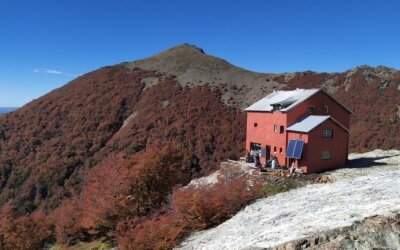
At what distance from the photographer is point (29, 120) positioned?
10100cm

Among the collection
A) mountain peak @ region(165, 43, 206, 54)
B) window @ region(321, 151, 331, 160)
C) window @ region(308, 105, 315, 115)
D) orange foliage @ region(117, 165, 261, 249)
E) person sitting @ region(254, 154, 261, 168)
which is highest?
mountain peak @ region(165, 43, 206, 54)

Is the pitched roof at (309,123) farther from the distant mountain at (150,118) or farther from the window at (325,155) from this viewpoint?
the distant mountain at (150,118)

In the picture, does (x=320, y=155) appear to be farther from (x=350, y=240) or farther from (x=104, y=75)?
(x=104, y=75)

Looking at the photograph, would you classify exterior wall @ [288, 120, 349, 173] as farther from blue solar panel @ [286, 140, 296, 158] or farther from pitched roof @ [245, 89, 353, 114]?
pitched roof @ [245, 89, 353, 114]

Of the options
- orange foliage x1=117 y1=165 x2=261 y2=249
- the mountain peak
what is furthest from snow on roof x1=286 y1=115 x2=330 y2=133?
the mountain peak

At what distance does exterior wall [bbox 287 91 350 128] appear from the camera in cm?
4231

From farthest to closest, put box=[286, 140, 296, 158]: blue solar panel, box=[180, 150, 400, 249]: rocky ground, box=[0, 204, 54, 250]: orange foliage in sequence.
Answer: box=[286, 140, 296, 158]: blue solar panel
box=[0, 204, 54, 250]: orange foliage
box=[180, 150, 400, 249]: rocky ground

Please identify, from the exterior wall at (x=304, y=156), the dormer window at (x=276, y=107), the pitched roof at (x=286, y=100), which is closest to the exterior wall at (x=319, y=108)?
the pitched roof at (x=286, y=100)

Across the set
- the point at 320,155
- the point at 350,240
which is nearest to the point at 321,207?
the point at 350,240

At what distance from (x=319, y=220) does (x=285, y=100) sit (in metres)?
26.0

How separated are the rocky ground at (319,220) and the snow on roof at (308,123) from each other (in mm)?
7543

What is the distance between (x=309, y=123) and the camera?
4006 centimetres

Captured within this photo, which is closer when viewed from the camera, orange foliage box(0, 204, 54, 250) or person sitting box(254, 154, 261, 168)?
orange foliage box(0, 204, 54, 250)

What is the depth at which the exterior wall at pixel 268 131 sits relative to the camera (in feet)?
137
